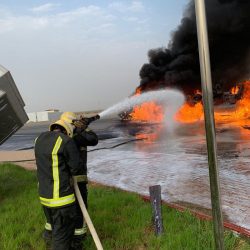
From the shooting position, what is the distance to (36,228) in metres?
5.63

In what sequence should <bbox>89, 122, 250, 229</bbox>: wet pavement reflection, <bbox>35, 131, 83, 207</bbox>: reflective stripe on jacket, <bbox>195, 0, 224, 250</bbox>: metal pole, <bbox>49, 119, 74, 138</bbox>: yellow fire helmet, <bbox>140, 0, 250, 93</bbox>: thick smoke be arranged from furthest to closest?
<bbox>140, 0, 250, 93</bbox>: thick smoke, <bbox>89, 122, 250, 229</bbox>: wet pavement reflection, <bbox>49, 119, 74, 138</bbox>: yellow fire helmet, <bbox>35, 131, 83, 207</bbox>: reflective stripe on jacket, <bbox>195, 0, 224, 250</bbox>: metal pole

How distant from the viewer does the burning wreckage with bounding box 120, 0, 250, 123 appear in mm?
24469

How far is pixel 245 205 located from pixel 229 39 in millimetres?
20166

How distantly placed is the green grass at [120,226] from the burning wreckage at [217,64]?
60.1 ft

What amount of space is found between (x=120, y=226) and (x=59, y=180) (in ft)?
5.25

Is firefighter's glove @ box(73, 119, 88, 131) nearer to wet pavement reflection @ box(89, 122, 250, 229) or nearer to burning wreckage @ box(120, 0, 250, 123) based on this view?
wet pavement reflection @ box(89, 122, 250, 229)

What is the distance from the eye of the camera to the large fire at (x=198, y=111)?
82.6ft

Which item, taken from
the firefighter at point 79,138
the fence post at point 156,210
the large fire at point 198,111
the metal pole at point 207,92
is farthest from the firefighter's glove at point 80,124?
the large fire at point 198,111

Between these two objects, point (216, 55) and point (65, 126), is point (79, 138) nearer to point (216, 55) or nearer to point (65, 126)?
point (65, 126)

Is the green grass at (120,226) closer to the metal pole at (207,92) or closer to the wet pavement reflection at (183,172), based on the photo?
the wet pavement reflection at (183,172)

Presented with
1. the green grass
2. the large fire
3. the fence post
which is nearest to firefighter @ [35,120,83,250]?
the green grass

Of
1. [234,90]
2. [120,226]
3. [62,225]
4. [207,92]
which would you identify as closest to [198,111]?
[234,90]

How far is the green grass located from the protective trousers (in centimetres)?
70

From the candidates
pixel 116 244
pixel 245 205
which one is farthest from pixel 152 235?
pixel 245 205
